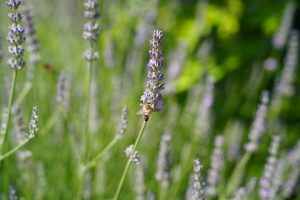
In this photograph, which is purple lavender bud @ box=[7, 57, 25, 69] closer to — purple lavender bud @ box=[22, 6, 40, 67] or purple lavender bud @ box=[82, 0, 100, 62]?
purple lavender bud @ box=[82, 0, 100, 62]

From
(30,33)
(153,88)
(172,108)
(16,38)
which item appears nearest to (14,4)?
(16,38)

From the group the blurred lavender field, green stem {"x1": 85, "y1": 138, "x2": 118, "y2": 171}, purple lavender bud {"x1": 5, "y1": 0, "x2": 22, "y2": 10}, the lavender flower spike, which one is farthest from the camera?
the blurred lavender field

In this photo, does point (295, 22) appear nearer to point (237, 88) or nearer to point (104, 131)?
point (237, 88)

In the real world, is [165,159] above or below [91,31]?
below

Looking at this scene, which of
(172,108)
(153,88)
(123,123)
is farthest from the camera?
(172,108)

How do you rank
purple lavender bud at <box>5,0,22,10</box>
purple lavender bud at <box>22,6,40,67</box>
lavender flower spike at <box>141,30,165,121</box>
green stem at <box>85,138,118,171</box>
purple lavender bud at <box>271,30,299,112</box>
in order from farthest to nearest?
purple lavender bud at <box>271,30,299,112</box>, purple lavender bud at <box>22,6,40,67</box>, green stem at <box>85,138,118,171</box>, purple lavender bud at <box>5,0,22,10</box>, lavender flower spike at <box>141,30,165,121</box>

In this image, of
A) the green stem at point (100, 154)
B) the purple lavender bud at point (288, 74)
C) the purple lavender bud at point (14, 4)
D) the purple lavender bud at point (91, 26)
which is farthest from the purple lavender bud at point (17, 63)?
the purple lavender bud at point (288, 74)

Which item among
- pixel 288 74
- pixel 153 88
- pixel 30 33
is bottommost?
pixel 153 88

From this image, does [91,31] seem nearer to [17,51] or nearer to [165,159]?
[17,51]

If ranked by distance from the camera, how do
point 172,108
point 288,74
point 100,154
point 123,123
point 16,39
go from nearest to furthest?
point 16,39
point 123,123
point 100,154
point 288,74
point 172,108

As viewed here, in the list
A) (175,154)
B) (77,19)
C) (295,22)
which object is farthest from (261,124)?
(77,19)

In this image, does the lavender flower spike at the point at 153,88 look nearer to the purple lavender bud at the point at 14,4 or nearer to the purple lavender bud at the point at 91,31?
the purple lavender bud at the point at 14,4

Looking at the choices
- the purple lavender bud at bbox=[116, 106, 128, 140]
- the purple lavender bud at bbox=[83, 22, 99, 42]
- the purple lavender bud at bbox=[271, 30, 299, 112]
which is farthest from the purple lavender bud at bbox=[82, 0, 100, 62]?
the purple lavender bud at bbox=[271, 30, 299, 112]
